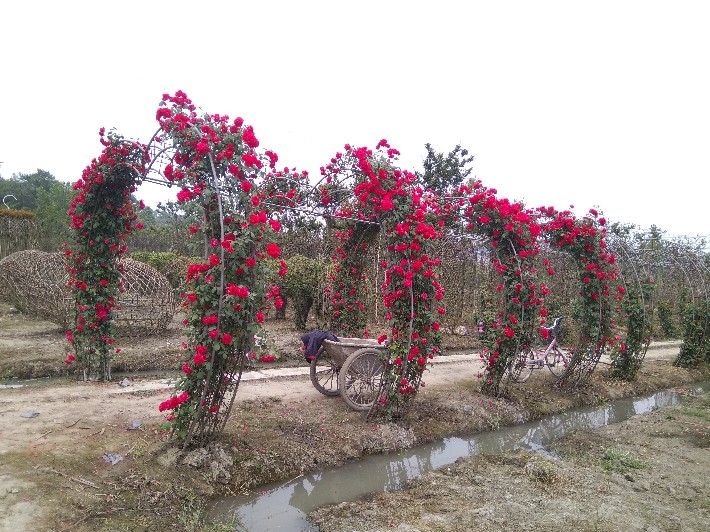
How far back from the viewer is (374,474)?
4.59m

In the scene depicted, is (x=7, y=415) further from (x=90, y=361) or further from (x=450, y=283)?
(x=450, y=283)

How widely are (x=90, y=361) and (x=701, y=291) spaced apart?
11545 mm

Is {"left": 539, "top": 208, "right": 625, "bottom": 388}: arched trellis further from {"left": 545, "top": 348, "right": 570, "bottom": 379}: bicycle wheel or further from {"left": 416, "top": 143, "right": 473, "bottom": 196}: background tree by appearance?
{"left": 416, "top": 143, "right": 473, "bottom": 196}: background tree

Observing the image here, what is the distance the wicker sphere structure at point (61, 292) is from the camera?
8367 millimetres

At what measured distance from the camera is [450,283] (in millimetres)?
11719

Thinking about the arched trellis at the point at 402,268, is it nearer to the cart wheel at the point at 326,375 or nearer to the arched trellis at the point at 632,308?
the cart wheel at the point at 326,375

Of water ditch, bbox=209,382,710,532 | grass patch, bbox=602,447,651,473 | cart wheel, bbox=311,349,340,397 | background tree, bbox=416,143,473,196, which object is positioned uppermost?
background tree, bbox=416,143,473,196

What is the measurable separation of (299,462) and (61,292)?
6070 millimetres

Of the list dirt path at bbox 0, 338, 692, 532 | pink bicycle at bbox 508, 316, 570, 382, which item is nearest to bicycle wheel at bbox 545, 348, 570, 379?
pink bicycle at bbox 508, 316, 570, 382

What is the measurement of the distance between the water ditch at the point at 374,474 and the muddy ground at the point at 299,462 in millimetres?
123

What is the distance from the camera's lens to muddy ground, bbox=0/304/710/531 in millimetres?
3418

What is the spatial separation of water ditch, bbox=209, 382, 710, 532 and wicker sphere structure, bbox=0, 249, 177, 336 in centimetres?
563

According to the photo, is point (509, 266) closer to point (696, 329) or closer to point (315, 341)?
point (315, 341)

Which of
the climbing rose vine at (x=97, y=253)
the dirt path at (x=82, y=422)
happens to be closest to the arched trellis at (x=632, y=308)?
the dirt path at (x=82, y=422)
